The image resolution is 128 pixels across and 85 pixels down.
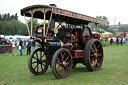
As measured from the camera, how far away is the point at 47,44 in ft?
19.8

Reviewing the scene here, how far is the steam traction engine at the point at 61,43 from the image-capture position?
584 cm

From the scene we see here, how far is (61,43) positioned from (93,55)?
1914 millimetres

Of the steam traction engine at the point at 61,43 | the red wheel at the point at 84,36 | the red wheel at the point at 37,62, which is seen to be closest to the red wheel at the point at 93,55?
the steam traction engine at the point at 61,43

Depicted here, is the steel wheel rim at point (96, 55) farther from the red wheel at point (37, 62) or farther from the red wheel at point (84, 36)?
the red wheel at point (37, 62)

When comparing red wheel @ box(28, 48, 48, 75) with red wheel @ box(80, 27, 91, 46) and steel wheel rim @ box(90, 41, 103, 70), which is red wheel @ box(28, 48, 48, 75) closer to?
red wheel @ box(80, 27, 91, 46)

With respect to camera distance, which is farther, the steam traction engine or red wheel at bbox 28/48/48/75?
red wheel at bbox 28/48/48/75

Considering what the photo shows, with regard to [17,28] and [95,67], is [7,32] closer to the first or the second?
[17,28]

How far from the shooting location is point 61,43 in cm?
624

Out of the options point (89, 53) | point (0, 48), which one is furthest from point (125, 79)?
point (0, 48)

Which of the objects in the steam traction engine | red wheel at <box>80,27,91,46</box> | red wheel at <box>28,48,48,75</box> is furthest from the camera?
red wheel at <box>80,27,91,46</box>

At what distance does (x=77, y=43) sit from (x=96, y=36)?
1.33 m

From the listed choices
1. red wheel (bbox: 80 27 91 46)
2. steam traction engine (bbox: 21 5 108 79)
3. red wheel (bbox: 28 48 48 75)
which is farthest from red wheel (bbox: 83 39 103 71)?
red wheel (bbox: 28 48 48 75)

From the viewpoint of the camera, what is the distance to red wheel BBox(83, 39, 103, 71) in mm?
6945

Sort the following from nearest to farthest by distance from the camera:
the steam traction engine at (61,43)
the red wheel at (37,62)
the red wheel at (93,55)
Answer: the steam traction engine at (61,43), the red wheel at (37,62), the red wheel at (93,55)
